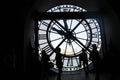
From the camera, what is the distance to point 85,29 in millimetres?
7266

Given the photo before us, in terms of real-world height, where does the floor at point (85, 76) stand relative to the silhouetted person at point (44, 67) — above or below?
below

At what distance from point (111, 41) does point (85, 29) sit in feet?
3.87

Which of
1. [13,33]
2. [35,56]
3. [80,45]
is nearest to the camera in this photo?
[13,33]

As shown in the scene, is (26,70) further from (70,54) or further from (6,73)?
(70,54)

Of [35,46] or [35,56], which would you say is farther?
[35,46]

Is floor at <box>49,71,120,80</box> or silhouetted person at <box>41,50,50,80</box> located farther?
silhouetted person at <box>41,50,50,80</box>

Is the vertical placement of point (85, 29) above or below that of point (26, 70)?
above

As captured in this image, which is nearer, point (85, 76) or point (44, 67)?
point (44, 67)

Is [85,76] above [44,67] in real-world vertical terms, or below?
below

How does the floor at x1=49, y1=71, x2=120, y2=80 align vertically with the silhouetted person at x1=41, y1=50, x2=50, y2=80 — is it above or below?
below

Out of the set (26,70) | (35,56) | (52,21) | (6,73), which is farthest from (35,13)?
(6,73)

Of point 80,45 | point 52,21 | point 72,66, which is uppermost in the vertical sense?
point 52,21

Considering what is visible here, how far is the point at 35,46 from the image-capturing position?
6477mm

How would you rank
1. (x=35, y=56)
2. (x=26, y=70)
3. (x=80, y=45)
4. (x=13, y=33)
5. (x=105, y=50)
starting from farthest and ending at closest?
1. (x=80, y=45)
2. (x=105, y=50)
3. (x=35, y=56)
4. (x=26, y=70)
5. (x=13, y=33)
